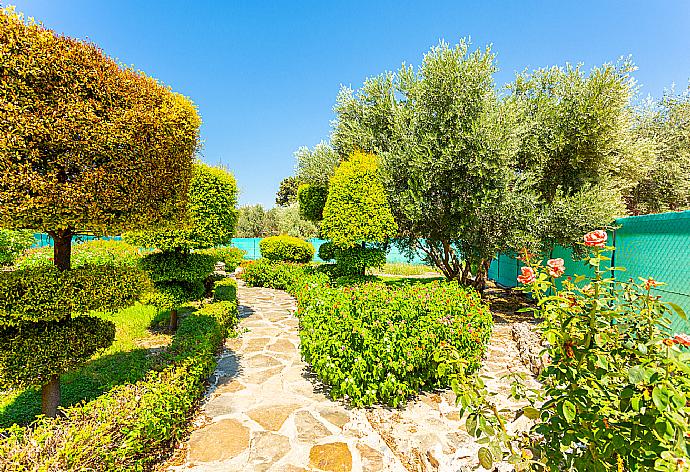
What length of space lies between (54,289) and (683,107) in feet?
76.7

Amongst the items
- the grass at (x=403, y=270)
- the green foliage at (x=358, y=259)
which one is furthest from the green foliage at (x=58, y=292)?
the grass at (x=403, y=270)

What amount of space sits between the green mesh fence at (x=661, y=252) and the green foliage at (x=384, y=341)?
3001 millimetres

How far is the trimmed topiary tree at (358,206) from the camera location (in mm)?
9719

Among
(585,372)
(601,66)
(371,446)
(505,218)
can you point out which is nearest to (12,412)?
(371,446)

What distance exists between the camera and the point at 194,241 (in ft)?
23.8

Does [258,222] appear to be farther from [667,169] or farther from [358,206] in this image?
[667,169]

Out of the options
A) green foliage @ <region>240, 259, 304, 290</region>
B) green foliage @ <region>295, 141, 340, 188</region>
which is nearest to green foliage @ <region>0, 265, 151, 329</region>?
green foliage @ <region>295, 141, 340, 188</region>

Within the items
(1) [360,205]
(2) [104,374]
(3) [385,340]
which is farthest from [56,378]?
(1) [360,205]

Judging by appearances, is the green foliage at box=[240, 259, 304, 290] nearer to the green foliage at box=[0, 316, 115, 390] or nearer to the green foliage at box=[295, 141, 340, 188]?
the green foliage at box=[295, 141, 340, 188]

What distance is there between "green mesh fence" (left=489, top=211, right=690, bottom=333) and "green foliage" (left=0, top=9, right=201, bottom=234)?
22.6 ft

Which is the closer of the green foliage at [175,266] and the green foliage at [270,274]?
the green foliage at [175,266]

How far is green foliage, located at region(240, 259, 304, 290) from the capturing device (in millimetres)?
14336

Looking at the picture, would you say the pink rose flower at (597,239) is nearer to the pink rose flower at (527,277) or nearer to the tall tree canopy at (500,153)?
the pink rose flower at (527,277)

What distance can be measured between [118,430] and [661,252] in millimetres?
8788
